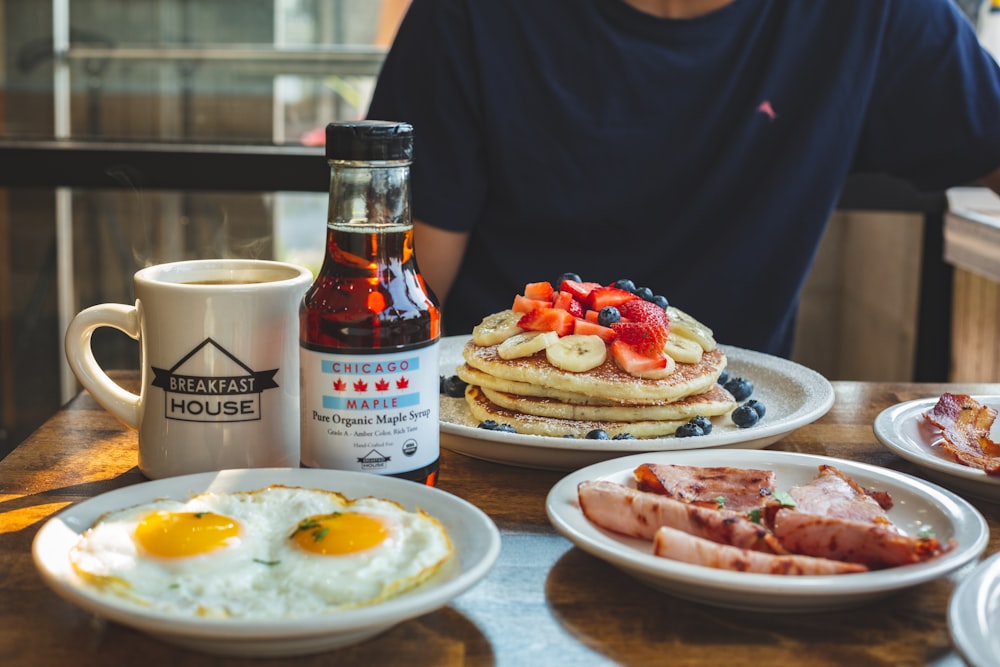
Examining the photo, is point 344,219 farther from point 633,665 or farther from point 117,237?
point 117,237

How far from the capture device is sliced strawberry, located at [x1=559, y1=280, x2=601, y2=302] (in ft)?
4.12

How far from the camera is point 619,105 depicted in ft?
6.42

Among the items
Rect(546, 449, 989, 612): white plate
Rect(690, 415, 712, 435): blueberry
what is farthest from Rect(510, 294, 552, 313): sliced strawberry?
Rect(546, 449, 989, 612): white plate

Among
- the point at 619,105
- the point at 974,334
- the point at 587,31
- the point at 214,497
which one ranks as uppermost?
the point at 587,31

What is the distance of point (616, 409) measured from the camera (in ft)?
3.89

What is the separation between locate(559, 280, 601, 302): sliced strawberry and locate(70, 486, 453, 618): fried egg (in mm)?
511

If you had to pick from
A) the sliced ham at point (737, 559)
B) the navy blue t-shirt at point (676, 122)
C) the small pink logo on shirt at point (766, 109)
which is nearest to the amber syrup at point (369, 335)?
the sliced ham at point (737, 559)

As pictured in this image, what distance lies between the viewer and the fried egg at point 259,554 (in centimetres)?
68

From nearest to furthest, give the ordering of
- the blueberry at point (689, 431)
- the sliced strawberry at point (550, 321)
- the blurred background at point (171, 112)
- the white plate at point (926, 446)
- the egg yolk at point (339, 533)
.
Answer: the egg yolk at point (339, 533), the white plate at point (926, 446), the blueberry at point (689, 431), the sliced strawberry at point (550, 321), the blurred background at point (171, 112)

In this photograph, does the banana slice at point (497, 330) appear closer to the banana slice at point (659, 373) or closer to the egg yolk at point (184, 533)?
the banana slice at point (659, 373)

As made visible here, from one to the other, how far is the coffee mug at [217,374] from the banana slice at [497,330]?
34 centimetres

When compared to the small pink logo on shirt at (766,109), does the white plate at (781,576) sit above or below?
below

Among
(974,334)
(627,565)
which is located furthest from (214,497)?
(974,334)

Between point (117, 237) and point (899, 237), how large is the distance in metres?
2.60
